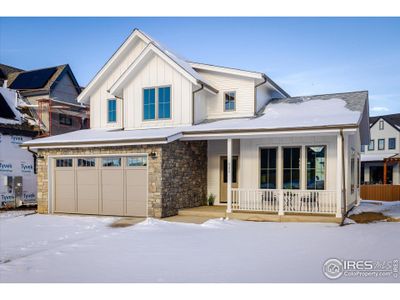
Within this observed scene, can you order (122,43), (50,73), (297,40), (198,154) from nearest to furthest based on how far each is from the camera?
1. (297,40)
2. (198,154)
3. (122,43)
4. (50,73)

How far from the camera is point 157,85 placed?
1345 cm

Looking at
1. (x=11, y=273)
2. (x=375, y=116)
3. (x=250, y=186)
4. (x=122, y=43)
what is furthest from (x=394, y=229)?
(x=375, y=116)

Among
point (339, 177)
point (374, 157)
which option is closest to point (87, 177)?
point (339, 177)

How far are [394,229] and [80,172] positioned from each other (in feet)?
32.4

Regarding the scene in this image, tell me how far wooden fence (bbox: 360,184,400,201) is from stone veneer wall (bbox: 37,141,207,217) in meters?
12.5

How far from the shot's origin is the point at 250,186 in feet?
40.3

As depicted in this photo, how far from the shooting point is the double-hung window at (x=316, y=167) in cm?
1144

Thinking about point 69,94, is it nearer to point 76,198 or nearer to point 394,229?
point 76,198

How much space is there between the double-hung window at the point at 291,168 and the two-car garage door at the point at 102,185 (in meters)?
4.60

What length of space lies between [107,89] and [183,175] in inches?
229

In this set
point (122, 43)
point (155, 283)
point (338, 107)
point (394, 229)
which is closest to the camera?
point (155, 283)

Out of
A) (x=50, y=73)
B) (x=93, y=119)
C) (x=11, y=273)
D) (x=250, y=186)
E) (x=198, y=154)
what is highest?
(x=50, y=73)

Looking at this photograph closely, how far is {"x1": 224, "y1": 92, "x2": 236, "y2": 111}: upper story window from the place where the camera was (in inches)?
547

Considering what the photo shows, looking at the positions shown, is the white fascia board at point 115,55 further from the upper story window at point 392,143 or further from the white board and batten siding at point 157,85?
the upper story window at point 392,143
